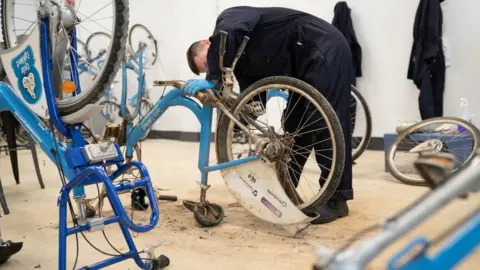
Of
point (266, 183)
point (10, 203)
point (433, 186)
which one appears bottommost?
point (10, 203)

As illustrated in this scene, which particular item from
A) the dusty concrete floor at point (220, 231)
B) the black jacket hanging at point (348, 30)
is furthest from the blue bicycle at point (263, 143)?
the black jacket hanging at point (348, 30)

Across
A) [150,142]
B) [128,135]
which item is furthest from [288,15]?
[150,142]

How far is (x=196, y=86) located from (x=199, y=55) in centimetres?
42

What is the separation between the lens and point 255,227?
2.10m

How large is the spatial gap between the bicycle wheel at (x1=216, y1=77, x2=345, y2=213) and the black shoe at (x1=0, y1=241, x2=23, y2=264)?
0.89m

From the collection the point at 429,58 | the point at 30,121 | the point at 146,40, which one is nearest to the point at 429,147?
the point at 429,58

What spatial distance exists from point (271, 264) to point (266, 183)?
37cm

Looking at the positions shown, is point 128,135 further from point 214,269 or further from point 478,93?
point 478,93

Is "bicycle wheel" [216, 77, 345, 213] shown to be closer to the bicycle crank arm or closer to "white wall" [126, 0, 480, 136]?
the bicycle crank arm

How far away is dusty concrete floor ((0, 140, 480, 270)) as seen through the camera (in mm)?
1725

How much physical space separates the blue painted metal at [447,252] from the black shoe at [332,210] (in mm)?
1594

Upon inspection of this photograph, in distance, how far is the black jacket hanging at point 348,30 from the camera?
4.15 meters

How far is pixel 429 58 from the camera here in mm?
3756

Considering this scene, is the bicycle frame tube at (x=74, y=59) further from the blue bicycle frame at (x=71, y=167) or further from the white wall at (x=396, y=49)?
the white wall at (x=396, y=49)
